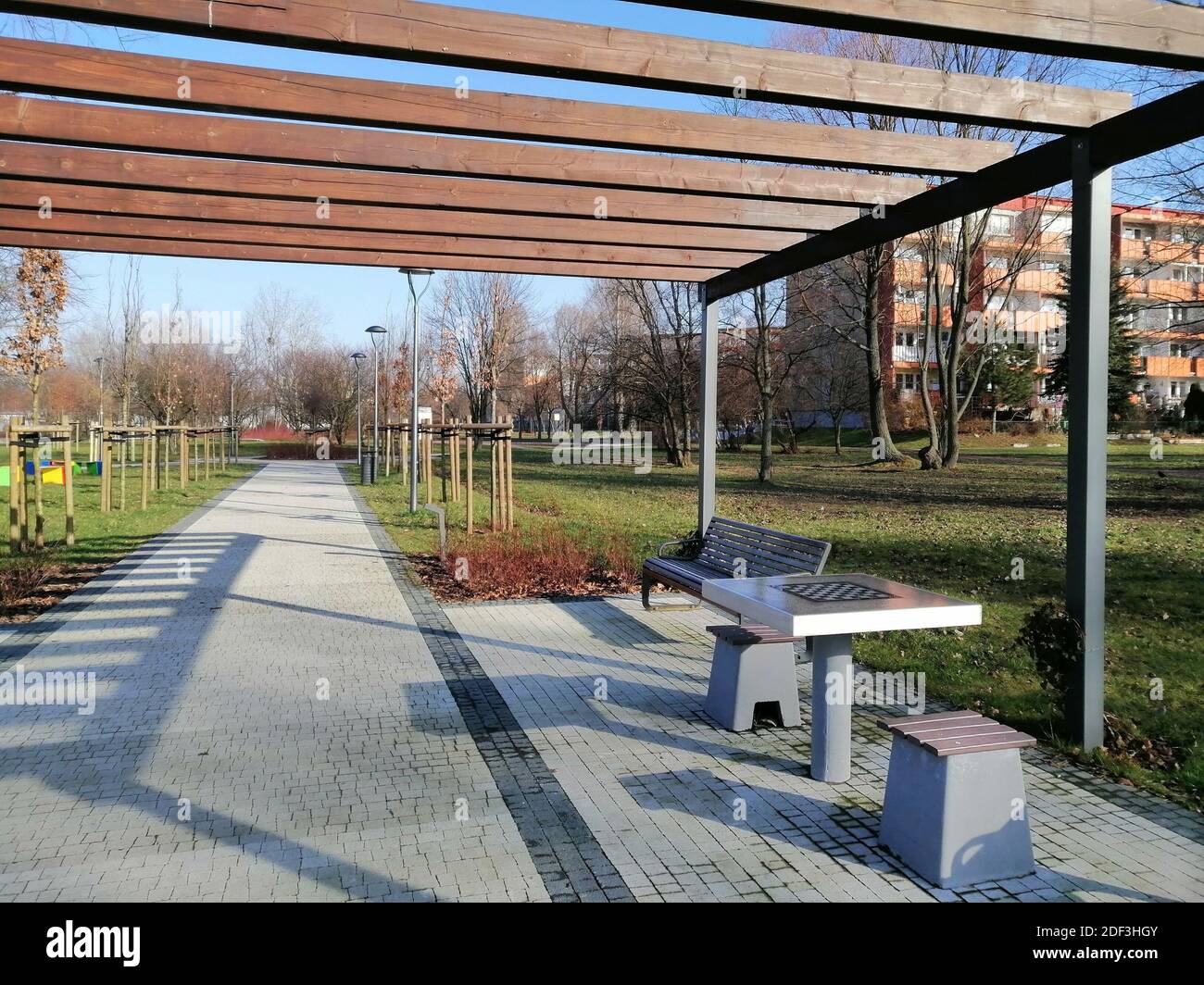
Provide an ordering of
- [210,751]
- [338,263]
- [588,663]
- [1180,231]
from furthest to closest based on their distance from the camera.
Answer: [1180,231]
[338,263]
[588,663]
[210,751]

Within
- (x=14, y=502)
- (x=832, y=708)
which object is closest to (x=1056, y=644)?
(x=832, y=708)

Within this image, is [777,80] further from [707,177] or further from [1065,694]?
[1065,694]

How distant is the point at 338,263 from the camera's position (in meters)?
8.74

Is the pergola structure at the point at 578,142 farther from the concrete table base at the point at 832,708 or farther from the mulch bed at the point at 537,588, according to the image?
the mulch bed at the point at 537,588

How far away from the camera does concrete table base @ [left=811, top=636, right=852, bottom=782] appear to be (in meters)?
4.72

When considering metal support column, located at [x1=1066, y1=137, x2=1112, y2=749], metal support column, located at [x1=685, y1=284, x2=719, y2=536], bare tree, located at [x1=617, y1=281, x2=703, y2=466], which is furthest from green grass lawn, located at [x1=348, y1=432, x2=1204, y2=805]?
bare tree, located at [x1=617, y1=281, x2=703, y2=466]

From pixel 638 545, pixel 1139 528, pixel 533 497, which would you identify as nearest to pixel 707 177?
pixel 638 545

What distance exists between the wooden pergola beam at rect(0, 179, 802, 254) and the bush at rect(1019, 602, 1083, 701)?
12.9ft

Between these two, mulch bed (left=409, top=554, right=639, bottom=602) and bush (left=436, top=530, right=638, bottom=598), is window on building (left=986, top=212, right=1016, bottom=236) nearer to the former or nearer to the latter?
bush (left=436, top=530, right=638, bottom=598)

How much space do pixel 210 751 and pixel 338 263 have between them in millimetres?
5064

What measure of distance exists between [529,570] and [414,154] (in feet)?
19.4

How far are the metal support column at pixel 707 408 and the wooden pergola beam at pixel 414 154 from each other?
302 centimetres

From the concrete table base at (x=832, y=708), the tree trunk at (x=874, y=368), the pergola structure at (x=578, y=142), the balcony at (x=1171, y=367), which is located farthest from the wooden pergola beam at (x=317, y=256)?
the balcony at (x=1171, y=367)

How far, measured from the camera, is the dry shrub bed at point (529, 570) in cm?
1019
